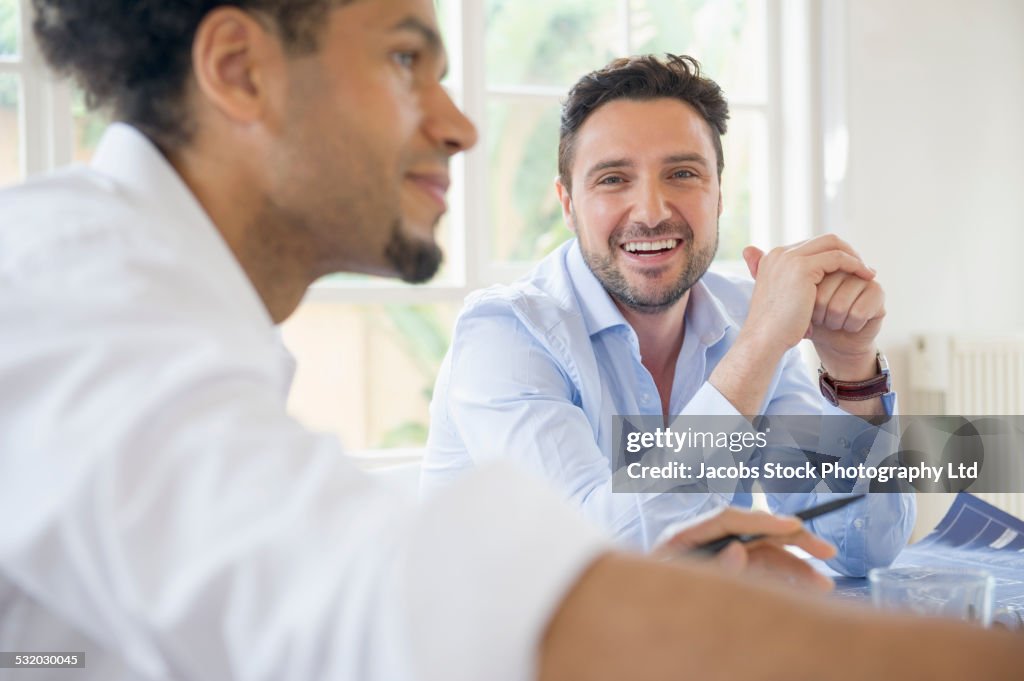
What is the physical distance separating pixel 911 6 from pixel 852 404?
2455mm

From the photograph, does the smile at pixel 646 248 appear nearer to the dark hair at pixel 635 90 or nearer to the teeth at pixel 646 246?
the teeth at pixel 646 246

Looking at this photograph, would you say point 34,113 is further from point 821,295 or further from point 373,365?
point 373,365

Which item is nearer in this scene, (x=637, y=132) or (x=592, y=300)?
(x=592, y=300)

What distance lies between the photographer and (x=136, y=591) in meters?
0.43

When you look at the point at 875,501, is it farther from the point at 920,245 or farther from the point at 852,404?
the point at 920,245

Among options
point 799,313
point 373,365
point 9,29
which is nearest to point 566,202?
point 799,313

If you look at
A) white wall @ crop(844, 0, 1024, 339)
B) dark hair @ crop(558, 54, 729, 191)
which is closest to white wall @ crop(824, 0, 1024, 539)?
white wall @ crop(844, 0, 1024, 339)

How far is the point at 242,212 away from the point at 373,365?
5.64 meters

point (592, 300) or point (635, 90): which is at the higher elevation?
point (635, 90)

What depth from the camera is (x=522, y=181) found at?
261 inches

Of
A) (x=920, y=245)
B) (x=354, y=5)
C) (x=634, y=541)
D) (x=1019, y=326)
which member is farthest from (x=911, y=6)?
(x=354, y=5)

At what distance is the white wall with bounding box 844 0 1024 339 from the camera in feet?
11.7

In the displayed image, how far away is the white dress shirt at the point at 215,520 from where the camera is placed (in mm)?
393

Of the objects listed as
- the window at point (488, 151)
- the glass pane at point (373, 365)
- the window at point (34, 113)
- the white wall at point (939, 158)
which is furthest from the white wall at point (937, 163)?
the glass pane at point (373, 365)
